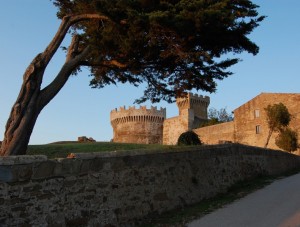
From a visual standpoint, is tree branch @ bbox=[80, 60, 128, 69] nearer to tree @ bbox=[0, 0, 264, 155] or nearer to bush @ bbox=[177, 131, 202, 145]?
tree @ bbox=[0, 0, 264, 155]

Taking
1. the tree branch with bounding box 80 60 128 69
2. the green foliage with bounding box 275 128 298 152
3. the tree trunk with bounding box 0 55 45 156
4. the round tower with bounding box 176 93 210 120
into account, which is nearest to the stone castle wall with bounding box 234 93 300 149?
the green foliage with bounding box 275 128 298 152

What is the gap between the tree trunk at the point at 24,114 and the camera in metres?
10.7

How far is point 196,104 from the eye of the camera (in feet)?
178

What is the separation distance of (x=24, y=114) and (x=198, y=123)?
4100cm

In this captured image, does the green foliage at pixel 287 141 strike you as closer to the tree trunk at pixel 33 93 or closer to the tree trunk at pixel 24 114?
the tree trunk at pixel 33 93

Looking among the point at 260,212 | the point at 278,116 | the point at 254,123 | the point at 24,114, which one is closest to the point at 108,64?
the point at 24,114

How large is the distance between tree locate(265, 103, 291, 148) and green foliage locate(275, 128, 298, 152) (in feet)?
4.80

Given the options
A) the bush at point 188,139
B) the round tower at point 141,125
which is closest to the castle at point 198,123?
the round tower at point 141,125

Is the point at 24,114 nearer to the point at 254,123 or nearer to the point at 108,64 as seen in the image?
the point at 108,64

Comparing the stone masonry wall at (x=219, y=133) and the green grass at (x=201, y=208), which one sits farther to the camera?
the stone masonry wall at (x=219, y=133)

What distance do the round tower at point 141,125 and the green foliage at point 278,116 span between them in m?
20.6

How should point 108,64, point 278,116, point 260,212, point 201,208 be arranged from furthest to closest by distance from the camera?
1. point 278,116
2. point 108,64
3. point 201,208
4. point 260,212

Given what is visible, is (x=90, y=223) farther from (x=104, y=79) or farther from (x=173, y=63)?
(x=104, y=79)

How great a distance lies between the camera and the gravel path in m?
8.26
